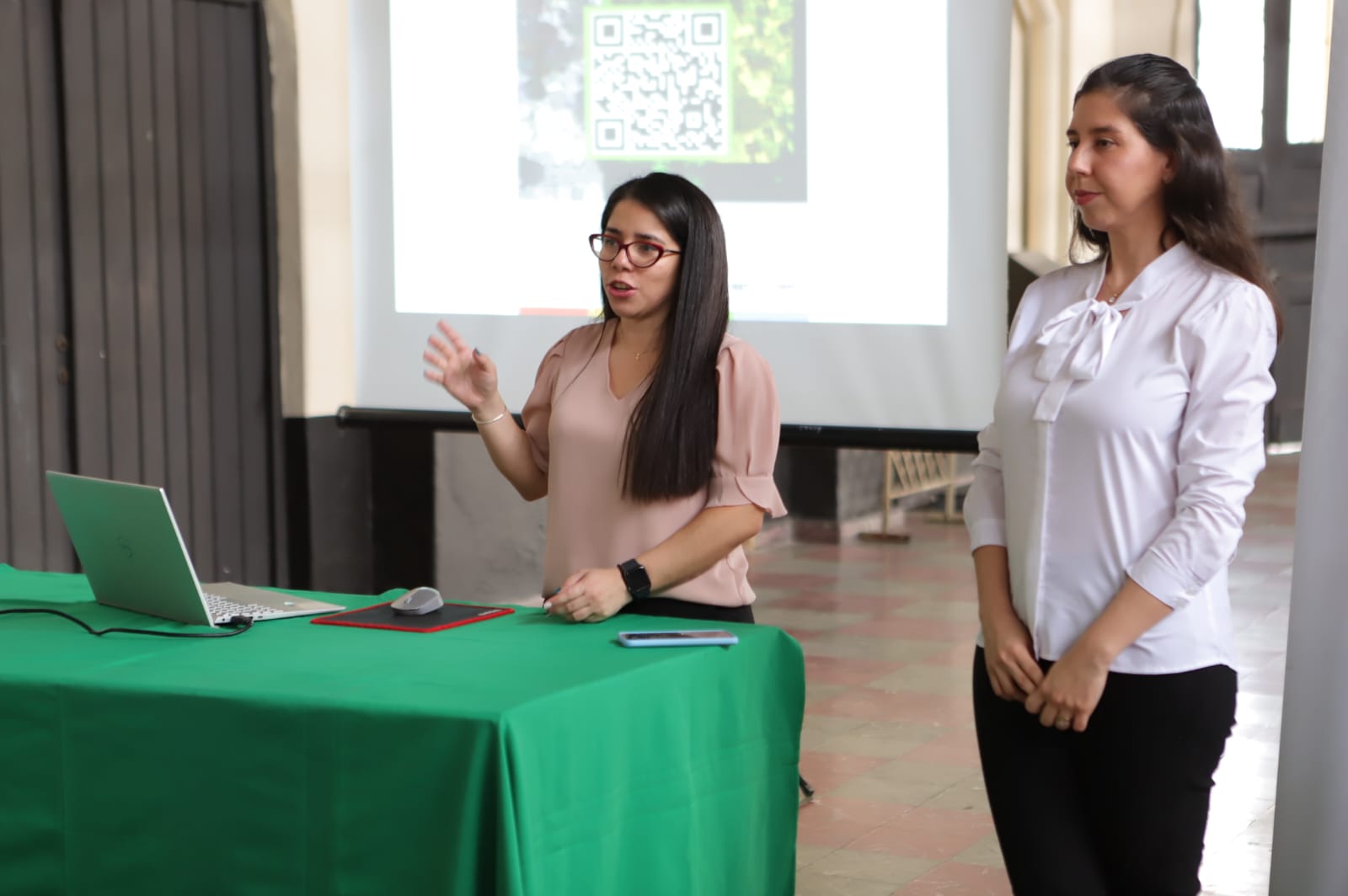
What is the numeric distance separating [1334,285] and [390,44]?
328cm

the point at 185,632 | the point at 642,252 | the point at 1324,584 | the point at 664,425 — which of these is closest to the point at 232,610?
the point at 185,632

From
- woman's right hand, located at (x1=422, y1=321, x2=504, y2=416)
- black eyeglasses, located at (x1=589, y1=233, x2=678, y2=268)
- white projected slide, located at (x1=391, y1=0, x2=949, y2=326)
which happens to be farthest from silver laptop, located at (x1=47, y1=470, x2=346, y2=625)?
white projected slide, located at (x1=391, y1=0, x2=949, y2=326)

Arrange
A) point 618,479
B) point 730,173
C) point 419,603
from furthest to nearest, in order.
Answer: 1. point 730,173
2. point 618,479
3. point 419,603

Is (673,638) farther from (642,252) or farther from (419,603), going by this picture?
(642,252)

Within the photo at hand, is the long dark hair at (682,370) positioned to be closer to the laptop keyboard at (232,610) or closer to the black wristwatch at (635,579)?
the black wristwatch at (635,579)

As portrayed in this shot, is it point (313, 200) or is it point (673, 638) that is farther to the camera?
point (313, 200)

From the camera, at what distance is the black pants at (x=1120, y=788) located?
6.01 feet

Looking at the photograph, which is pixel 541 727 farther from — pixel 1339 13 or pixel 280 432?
pixel 280 432

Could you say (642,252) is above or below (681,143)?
below

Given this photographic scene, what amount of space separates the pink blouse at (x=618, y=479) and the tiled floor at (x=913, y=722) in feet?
3.41

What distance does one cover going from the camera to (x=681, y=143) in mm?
4367

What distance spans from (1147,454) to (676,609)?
96 centimetres

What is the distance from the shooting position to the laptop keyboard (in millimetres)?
2434

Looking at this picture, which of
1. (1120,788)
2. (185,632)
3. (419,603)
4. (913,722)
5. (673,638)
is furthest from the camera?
(913,722)
